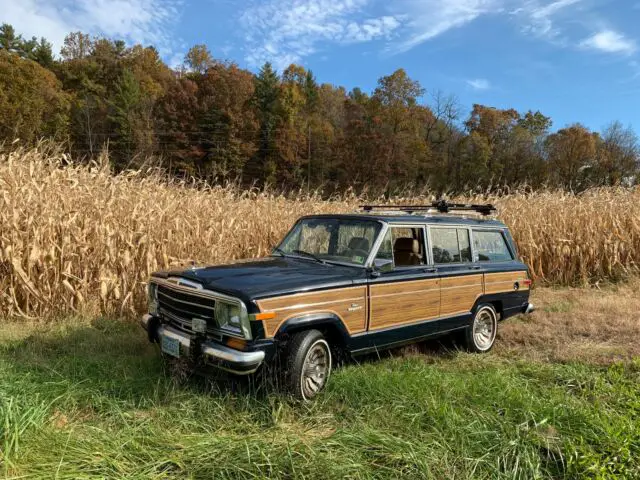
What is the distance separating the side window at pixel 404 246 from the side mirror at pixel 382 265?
26cm

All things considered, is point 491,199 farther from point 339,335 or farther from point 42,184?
point 42,184

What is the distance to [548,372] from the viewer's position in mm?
5047

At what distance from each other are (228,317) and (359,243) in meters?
1.78

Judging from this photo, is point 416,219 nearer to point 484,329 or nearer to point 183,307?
point 484,329

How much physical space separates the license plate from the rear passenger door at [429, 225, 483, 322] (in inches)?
124

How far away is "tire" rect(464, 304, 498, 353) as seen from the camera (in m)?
6.09

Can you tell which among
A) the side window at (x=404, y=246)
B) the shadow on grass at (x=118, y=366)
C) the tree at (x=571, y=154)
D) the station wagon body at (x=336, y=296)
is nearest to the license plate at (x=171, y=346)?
the station wagon body at (x=336, y=296)

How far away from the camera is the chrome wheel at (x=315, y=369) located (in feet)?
13.8

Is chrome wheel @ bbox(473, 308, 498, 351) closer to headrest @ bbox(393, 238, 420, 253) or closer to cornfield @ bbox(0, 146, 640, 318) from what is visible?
headrest @ bbox(393, 238, 420, 253)

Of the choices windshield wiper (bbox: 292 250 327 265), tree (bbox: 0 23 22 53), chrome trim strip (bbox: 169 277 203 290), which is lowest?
chrome trim strip (bbox: 169 277 203 290)

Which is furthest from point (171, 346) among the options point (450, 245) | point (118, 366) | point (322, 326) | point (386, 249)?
point (450, 245)

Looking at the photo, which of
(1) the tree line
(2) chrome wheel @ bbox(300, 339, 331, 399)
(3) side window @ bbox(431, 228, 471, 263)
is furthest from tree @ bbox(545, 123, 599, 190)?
(2) chrome wheel @ bbox(300, 339, 331, 399)

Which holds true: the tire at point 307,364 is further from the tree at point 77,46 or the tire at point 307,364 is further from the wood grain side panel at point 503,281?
the tree at point 77,46

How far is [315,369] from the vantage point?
4379mm
